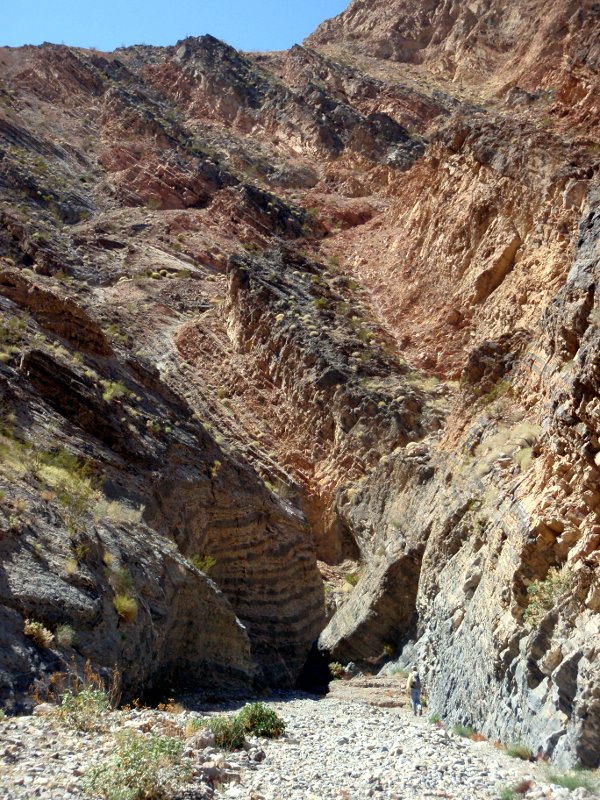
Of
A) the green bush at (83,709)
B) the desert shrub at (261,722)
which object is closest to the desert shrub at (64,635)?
the green bush at (83,709)

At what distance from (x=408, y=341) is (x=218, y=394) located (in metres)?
6.35

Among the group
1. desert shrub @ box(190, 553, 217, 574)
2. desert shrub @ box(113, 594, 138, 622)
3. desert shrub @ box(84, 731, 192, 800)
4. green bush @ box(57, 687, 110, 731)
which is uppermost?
desert shrub @ box(190, 553, 217, 574)

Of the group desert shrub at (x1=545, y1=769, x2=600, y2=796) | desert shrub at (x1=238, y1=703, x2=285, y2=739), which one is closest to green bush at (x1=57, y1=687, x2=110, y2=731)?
desert shrub at (x1=238, y1=703, x2=285, y2=739)

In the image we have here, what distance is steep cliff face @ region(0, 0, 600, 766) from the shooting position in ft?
32.3

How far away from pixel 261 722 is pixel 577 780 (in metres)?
3.88

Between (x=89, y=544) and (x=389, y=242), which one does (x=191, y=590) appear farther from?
(x=389, y=242)

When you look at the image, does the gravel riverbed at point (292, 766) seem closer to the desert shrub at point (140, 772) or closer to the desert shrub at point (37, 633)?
the desert shrub at point (140, 772)

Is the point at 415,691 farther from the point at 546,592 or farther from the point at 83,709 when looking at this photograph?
the point at 83,709

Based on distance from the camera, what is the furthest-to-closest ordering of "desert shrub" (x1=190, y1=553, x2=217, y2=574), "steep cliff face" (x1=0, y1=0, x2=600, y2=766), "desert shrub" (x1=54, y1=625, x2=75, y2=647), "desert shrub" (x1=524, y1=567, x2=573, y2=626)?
"desert shrub" (x1=190, y1=553, x2=217, y2=574) < "steep cliff face" (x1=0, y1=0, x2=600, y2=766) < "desert shrub" (x1=54, y1=625, x2=75, y2=647) < "desert shrub" (x1=524, y1=567, x2=573, y2=626)

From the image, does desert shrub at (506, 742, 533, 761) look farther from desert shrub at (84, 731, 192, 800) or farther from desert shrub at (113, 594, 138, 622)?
desert shrub at (113, 594, 138, 622)

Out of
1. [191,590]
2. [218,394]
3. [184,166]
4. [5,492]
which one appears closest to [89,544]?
[5,492]

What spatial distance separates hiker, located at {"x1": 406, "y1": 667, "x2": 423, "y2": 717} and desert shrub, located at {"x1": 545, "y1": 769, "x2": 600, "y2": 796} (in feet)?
19.6

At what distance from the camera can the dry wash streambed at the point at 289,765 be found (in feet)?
20.7

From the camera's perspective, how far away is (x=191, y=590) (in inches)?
518
